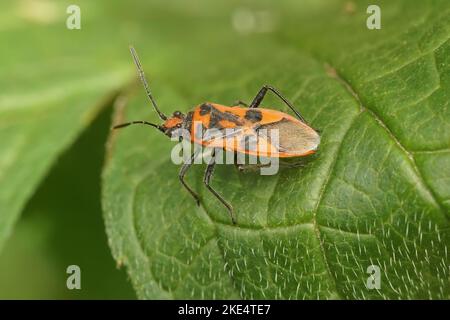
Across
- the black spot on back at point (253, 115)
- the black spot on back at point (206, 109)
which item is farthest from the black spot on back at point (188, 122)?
the black spot on back at point (253, 115)

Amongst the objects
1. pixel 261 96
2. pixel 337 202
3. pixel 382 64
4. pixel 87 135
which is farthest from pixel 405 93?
pixel 87 135

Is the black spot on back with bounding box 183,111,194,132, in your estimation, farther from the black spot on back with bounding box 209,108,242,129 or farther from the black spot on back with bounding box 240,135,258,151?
the black spot on back with bounding box 240,135,258,151

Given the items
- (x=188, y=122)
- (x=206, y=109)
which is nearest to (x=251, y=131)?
(x=206, y=109)

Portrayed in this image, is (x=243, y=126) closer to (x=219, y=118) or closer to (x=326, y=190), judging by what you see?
(x=219, y=118)

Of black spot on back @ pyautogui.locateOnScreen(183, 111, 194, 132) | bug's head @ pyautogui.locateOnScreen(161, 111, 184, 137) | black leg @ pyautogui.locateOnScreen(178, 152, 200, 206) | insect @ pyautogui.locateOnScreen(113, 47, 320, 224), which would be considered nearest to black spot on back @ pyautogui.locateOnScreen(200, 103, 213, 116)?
insect @ pyautogui.locateOnScreen(113, 47, 320, 224)

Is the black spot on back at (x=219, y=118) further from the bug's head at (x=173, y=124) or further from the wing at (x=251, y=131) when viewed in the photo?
the bug's head at (x=173, y=124)

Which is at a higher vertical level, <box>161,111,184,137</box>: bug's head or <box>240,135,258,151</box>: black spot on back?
<box>161,111,184,137</box>: bug's head

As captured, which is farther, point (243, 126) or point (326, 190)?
point (243, 126)
